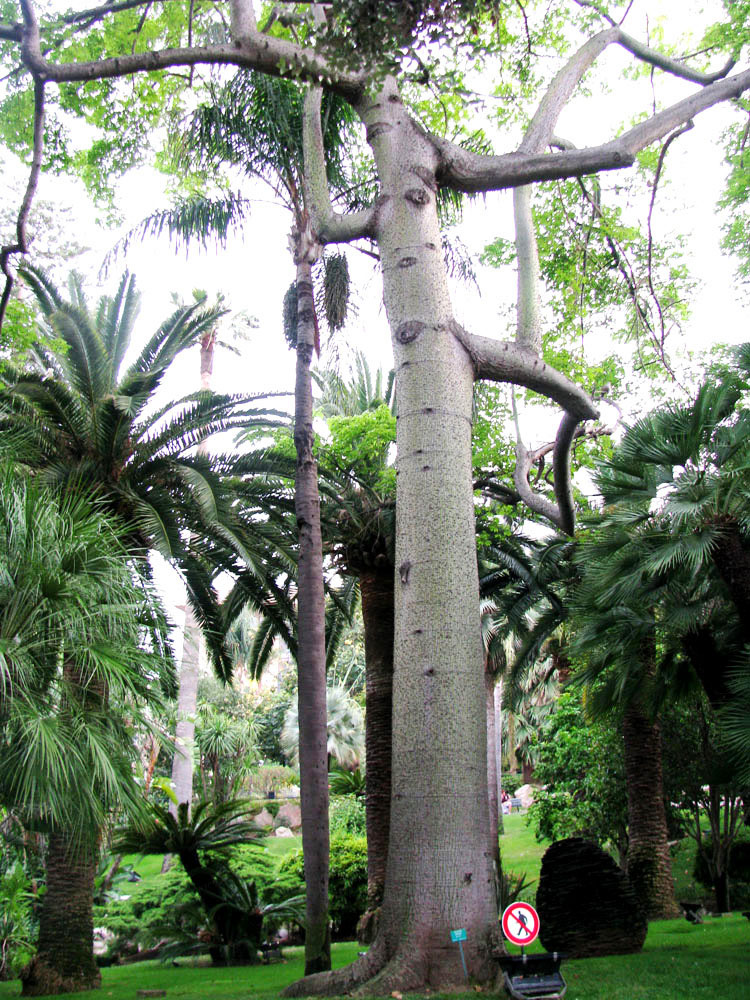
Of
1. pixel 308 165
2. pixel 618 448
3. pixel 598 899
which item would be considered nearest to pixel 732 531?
pixel 618 448

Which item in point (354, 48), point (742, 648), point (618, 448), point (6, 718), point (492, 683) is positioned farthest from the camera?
point (492, 683)

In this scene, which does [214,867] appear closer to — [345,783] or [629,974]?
[345,783]

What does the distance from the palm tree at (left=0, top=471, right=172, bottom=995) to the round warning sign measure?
141 inches

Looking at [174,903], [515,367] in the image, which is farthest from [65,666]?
[174,903]

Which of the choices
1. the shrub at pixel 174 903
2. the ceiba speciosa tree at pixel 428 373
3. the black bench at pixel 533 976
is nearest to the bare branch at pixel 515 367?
the ceiba speciosa tree at pixel 428 373

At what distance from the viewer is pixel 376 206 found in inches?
314

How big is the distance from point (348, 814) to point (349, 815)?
0.16ft

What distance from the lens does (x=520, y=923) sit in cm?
552

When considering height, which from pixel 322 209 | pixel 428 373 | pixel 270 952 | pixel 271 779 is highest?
pixel 322 209

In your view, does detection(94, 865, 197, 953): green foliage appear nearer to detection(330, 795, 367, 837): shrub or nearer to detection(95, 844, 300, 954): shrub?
detection(95, 844, 300, 954): shrub

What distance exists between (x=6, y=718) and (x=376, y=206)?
5.60 meters

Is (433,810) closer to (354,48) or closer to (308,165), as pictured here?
(354,48)

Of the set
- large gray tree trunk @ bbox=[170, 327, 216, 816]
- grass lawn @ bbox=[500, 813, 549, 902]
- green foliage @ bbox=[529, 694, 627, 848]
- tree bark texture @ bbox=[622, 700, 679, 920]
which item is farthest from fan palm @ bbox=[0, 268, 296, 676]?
grass lawn @ bbox=[500, 813, 549, 902]

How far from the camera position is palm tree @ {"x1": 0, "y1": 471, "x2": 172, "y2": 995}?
6891 millimetres
